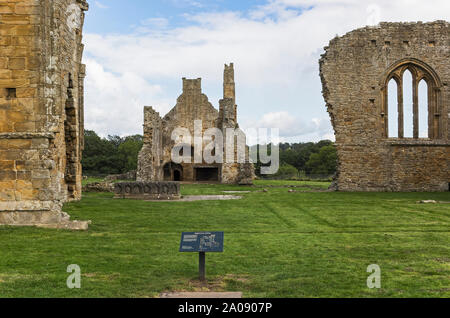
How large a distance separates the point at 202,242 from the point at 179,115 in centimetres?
3249

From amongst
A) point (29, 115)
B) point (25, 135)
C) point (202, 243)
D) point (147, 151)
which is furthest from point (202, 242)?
point (147, 151)

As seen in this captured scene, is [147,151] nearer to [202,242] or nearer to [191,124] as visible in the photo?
[191,124]

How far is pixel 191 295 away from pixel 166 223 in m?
5.64

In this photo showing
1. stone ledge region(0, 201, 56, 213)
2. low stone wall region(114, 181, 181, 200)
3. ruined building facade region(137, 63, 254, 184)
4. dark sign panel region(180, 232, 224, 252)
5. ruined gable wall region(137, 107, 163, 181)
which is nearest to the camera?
dark sign panel region(180, 232, 224, 252)

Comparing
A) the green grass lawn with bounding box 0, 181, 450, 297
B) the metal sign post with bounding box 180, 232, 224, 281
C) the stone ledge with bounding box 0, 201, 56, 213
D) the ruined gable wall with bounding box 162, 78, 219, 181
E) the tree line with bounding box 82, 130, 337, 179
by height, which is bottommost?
the green grass lawn with bounding box 0, 181, 450, 297

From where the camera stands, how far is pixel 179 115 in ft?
123

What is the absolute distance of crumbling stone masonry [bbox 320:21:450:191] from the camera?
70.3 ft

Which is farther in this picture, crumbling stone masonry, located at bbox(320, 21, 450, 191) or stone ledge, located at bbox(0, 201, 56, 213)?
crumbling stone masonry, located at bbox(320, 21, 450, 191)

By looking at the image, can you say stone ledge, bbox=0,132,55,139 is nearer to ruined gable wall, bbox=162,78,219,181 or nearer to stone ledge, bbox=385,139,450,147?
stone ledge, bbox=385,139,450,147

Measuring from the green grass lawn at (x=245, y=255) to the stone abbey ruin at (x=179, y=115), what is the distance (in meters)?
1.42

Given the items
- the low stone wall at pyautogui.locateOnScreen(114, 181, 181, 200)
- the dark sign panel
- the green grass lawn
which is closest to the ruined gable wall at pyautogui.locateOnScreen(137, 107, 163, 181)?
the low stone wall at pyautogui.locateOnScreen(114, 181, 181, 200)

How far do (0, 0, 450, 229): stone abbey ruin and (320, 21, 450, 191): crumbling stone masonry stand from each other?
5cm

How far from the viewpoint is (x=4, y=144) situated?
9.30 m
